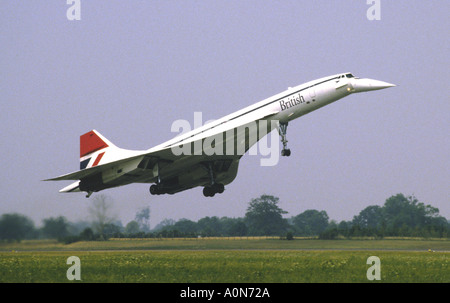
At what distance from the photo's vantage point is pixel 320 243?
109 feet

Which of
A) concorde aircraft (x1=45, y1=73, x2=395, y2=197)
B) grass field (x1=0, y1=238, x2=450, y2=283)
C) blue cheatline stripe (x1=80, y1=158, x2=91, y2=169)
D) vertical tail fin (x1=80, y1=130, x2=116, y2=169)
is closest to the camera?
grass field (x1=0, y1=238, x2=450, y2=283)

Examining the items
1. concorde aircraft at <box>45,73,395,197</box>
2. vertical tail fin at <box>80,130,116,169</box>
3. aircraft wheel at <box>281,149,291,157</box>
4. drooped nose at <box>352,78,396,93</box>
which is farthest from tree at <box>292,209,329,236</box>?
drooped nose at <box>352,78,396,93</box>

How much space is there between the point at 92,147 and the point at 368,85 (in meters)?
17.0

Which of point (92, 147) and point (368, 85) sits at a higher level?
point (368, 85)

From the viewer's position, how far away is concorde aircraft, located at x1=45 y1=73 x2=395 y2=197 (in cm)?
2778

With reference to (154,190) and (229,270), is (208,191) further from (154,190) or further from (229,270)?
(229,270)

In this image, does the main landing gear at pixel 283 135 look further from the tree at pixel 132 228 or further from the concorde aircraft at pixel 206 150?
the tree at pixel 132 228

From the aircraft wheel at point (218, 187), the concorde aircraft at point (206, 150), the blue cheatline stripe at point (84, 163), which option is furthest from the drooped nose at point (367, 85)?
the blue cheatline stripe at point (84, 163)

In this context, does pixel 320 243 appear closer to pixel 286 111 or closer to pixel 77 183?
pixel 286 111

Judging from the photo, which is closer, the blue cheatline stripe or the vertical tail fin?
the vertical tail fin

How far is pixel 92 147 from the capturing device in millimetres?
34969

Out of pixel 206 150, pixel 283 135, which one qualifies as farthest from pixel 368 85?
pixel 206 150

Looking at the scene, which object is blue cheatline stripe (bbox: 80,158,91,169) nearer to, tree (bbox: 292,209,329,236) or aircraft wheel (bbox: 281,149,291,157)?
aircraft wheel (bbox: 281,149,291,157)
